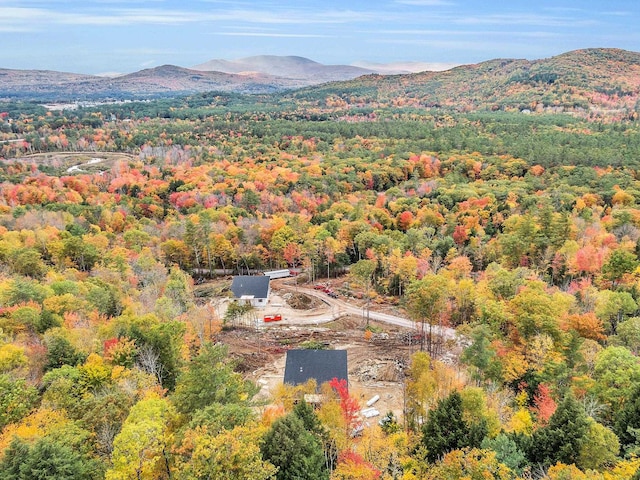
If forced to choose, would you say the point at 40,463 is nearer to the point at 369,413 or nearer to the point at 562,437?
the point at 369,413

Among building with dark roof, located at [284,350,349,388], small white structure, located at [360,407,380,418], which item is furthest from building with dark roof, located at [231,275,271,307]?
small white structure, located at [360,407,380,418]

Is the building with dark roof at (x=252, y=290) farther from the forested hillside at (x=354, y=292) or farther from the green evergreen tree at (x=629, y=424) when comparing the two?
the green evergreen tree at (x=629, y=424)

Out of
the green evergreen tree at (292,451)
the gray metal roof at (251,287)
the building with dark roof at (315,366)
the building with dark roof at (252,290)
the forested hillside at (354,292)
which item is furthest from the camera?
the gray metal roof at (251,287)

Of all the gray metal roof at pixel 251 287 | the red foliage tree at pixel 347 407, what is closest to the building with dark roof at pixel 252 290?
the gray metal roof at pixel 251 287

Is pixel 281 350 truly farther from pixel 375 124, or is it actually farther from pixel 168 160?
pixel 375 124

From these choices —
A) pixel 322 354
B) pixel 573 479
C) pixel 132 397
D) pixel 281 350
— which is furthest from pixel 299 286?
Result: pixel 573 479
